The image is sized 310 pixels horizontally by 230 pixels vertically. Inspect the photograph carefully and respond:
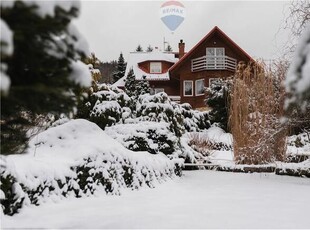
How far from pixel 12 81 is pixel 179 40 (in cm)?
3752

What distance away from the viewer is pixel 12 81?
2.19 meters

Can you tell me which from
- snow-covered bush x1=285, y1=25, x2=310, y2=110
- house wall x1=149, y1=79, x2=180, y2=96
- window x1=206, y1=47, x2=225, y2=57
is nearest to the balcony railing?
window x1=206, y1=47, x2=225, y2=57

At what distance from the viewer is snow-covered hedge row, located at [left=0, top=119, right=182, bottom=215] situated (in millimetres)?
5137

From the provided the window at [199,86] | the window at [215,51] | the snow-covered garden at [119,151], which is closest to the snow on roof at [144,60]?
the window at [199,86]

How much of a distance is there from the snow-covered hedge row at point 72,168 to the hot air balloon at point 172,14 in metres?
18.5

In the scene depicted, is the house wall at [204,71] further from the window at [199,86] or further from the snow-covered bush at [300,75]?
the snow-covered bush at [300,75]

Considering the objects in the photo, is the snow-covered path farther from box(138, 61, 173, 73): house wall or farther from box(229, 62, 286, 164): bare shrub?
box(138, 61, 173, 73): house wall

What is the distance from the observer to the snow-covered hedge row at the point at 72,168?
5137 millimetres

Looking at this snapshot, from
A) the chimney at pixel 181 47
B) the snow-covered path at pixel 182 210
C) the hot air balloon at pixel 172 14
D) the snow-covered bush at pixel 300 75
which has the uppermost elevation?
the chimney at pixel 181 47

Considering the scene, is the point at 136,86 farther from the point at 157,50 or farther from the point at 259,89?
the point at 259,89

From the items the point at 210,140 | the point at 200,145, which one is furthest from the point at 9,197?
the point at 210,140

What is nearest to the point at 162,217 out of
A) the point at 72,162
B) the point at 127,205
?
the point at 127,205

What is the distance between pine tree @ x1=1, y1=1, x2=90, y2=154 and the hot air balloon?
2475 centimetres

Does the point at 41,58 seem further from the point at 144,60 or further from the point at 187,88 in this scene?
the point at 144,60
